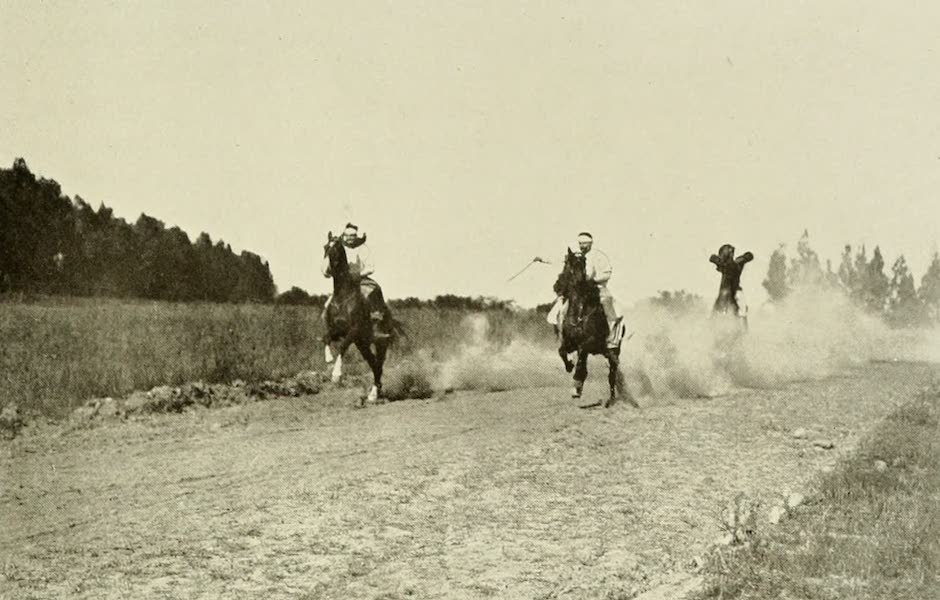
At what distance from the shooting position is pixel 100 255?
1662 inches

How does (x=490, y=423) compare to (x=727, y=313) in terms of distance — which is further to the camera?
(x=727, y=313)

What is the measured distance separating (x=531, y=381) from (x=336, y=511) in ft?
49.0

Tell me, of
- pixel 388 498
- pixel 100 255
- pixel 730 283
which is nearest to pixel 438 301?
pixel 100 255

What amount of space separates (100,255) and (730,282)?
3056cm

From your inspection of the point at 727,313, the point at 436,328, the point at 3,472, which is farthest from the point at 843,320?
the point at 3,472

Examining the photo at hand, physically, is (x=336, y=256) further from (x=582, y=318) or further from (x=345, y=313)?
(x=582, y=318)

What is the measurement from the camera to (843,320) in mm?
42312

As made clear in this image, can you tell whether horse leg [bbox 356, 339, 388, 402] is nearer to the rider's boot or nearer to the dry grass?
the rider's boot

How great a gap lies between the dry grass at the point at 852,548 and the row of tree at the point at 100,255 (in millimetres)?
23697

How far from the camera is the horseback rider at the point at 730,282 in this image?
70.4 ft

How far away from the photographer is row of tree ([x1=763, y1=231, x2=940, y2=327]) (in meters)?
62.5

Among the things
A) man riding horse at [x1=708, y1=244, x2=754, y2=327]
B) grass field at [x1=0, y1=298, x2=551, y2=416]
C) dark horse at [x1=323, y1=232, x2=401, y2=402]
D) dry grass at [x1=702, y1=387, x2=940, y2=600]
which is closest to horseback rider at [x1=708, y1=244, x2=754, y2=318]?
man riding horse at [x1=708, y1=244, x2=754, y2=327]

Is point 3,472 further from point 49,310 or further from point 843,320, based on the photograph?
point 843,320

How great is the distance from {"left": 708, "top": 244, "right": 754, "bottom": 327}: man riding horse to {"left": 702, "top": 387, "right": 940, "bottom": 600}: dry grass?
11831mm
